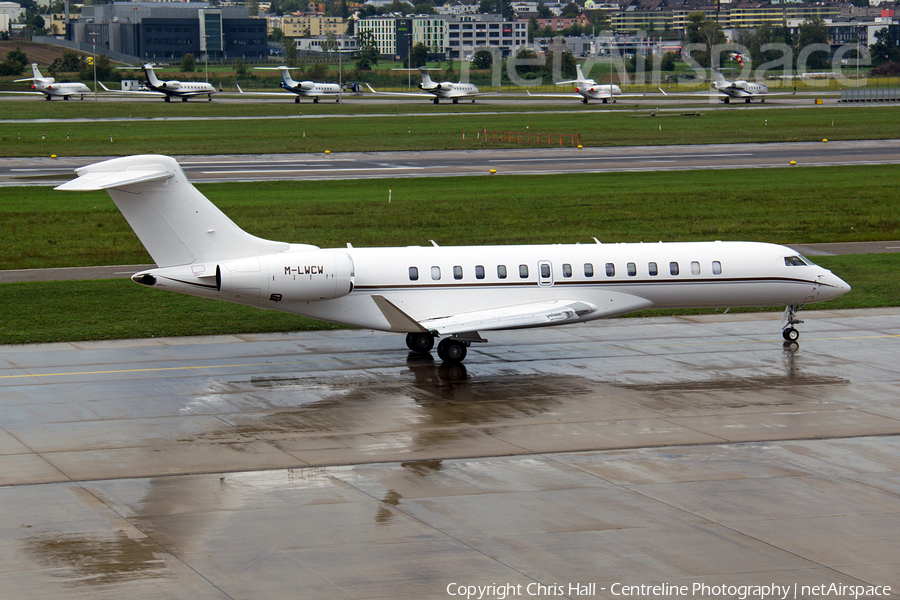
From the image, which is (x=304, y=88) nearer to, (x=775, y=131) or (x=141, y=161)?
(x=775, y=131)

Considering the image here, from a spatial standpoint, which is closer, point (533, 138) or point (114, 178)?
point (114, 178)

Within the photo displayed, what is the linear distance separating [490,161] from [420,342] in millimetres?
46788

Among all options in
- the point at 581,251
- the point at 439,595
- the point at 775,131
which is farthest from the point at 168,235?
the point at 775,131

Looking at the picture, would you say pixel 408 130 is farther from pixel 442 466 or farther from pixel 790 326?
pixel 442 466

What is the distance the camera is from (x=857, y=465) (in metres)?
18.3

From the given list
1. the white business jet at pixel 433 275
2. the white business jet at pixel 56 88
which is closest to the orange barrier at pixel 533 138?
the white business jet at pixel 433 275

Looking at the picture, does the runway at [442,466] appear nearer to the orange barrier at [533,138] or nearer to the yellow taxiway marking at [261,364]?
the yellow taxiway marking at [261,364]

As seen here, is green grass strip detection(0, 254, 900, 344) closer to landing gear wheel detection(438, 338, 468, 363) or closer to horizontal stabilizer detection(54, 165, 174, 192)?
landing gear wheel detection(438, 338, 468, 363)

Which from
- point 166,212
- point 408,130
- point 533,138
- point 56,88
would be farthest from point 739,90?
point 166,212

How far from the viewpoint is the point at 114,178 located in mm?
23359

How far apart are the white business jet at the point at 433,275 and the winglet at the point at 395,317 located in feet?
0.15

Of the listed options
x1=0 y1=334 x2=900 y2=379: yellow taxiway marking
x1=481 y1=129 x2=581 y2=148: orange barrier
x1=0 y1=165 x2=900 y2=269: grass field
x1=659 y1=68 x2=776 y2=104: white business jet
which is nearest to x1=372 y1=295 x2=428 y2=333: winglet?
x1=0 y1=334 x2=900 y2=379: yellow taxiway marking

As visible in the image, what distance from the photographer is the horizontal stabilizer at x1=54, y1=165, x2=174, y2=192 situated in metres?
22.7

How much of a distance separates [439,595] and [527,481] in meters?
4.63
